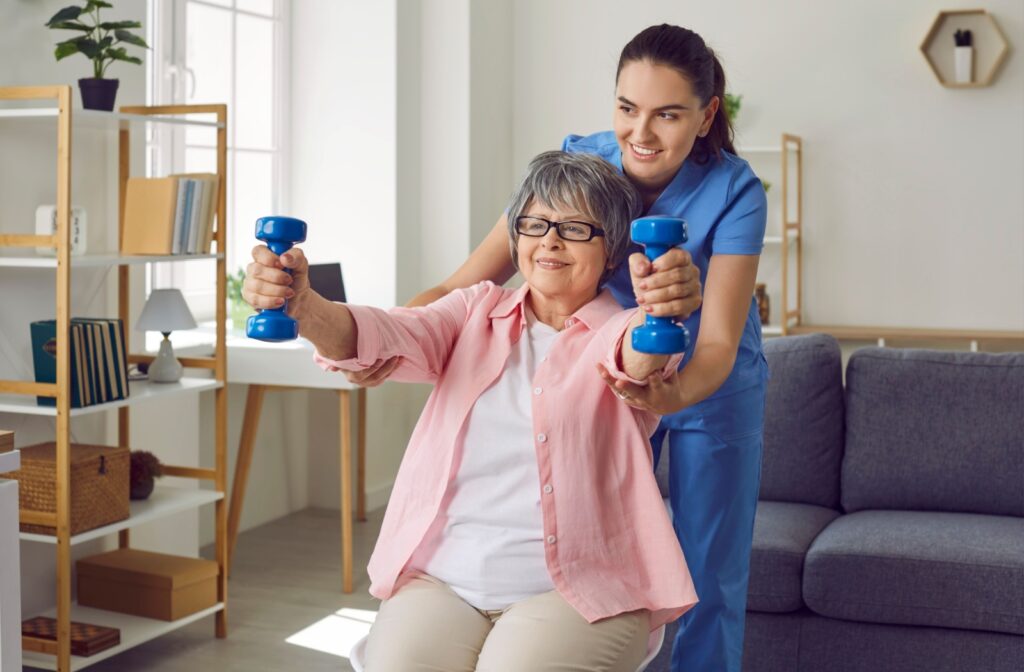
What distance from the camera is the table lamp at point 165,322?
323 cm

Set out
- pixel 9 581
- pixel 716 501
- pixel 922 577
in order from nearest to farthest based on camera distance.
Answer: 1. pixel 9 581
2. pixel 716 501
3. pixel 922 577

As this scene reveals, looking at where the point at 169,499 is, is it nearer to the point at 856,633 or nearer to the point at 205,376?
the point at 205,376

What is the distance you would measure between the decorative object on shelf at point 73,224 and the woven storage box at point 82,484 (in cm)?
49

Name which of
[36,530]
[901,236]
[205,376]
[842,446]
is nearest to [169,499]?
[36,530]

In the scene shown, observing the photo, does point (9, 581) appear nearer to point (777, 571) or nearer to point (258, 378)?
point (777, 571)

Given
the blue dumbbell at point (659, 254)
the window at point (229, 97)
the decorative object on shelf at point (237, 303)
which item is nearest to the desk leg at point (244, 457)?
the decorative object on shelf at point (237, 303)

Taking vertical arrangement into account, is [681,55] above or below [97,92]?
below

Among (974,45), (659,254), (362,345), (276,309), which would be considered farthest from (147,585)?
(974,45)

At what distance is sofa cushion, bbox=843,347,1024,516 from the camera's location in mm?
2939

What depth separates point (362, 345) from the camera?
5.32 ft

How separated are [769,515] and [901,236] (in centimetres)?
248

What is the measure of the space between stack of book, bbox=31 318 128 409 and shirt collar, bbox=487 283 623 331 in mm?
1398

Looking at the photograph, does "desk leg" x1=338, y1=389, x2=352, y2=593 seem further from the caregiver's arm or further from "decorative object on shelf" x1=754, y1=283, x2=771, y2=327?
the caregiver's arm

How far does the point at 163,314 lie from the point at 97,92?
58 centimetres
